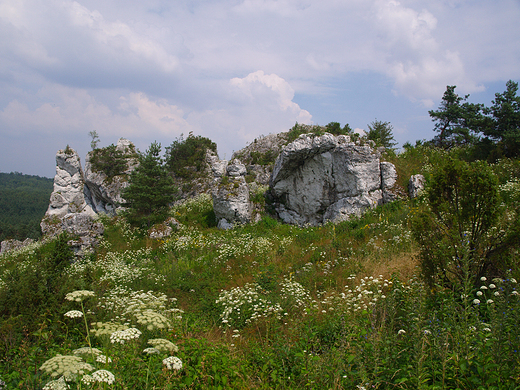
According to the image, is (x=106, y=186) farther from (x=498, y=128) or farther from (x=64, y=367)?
(x=498, y=128)

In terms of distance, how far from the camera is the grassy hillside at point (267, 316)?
8.65 feet

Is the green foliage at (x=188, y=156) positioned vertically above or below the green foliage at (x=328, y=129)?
below

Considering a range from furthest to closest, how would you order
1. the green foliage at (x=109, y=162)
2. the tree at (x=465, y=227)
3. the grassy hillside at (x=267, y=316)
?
the green foliage at (x=109, y=162) < the tree at (x=465, y=227) < the grassy hillside at (x=267, y=316)

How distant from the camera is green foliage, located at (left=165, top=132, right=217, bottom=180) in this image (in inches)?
827

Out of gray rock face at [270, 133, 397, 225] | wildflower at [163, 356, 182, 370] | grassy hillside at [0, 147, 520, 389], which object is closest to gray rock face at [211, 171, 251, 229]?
grassy hillside at [0, 147, 520, 389]

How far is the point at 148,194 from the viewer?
47.0 ft

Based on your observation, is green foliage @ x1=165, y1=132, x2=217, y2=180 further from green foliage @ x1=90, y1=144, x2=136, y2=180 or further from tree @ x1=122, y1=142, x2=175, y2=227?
tree @ x1=122, y1=142, x2=175, y2=227

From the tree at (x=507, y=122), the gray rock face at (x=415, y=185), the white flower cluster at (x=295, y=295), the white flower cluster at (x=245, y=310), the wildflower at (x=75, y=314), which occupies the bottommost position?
the white flower cluster at (x=245, y=310)

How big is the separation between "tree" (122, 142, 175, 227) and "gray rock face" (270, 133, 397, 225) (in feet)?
20.5

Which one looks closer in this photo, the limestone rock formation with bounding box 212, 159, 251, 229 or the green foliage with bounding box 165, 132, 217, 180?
the limestone rock formation with bounding box 212, 159, 251, 229

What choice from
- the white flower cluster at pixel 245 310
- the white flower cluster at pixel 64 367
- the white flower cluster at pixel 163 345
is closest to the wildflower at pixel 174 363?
the white flower cluster at pixel 163 345

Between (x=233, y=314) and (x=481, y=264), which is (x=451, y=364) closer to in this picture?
(x=481, y=264)

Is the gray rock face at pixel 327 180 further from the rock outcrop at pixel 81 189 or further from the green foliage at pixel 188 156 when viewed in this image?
the rock outcrop at pixel 81 189

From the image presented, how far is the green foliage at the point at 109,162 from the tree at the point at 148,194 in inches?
240
